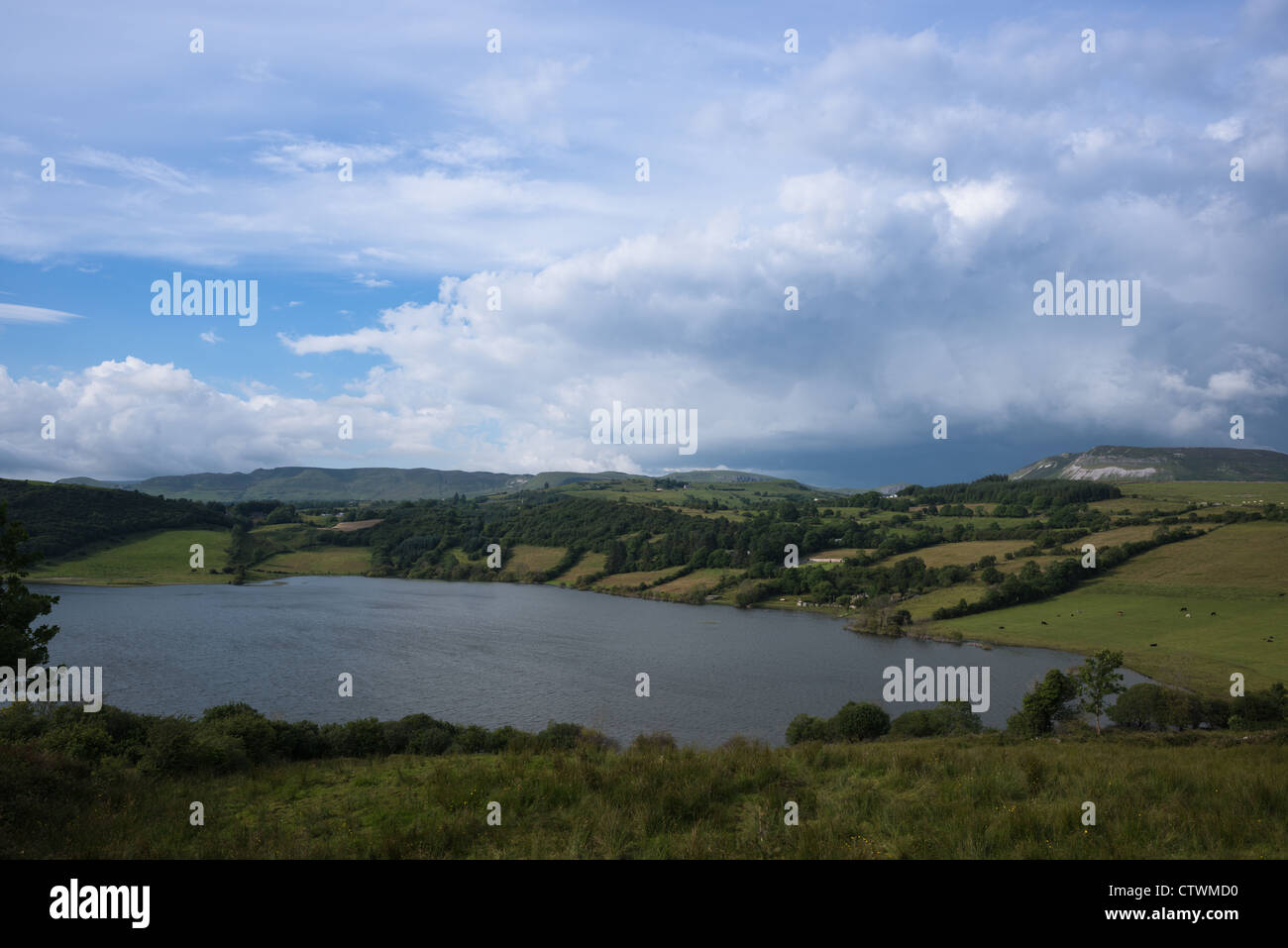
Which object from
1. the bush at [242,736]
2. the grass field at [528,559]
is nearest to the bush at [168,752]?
the bush at [242,736]

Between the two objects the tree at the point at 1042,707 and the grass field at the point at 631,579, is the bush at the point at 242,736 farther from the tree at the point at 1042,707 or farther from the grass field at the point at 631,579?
the grass field at the point at 631,579

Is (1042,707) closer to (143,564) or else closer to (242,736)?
(242,736)

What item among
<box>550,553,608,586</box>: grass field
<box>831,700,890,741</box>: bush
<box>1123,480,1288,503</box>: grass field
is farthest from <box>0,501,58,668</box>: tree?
<box>1123,480,1288,503</box>: grass field

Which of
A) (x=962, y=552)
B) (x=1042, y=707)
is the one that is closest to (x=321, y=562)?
(x=962, y=552)

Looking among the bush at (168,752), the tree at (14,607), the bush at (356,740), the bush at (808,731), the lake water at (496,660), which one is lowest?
the lake water at (496,660)

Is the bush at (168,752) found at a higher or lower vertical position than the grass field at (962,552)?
higher

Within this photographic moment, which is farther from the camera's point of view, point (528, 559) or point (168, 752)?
point (528, 559)
